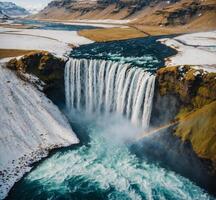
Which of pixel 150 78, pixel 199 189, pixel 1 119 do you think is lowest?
pixel 199 189

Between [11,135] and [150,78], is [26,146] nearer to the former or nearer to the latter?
[11,135]

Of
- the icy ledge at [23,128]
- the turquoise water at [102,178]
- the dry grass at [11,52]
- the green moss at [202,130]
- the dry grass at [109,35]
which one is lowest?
the turquoise water at [102,178]

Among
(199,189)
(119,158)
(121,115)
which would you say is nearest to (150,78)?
(121,115)

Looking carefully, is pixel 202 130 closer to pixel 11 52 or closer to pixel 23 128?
pixel 23 128

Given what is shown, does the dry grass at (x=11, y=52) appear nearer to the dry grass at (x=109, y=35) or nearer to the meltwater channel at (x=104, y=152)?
the meltwater channel at (x=104, y=152)

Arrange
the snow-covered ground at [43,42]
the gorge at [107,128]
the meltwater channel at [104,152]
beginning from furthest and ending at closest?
the snow-covered ground at [43,42]
the gorge at [107,128]
the meltwater channel at [104,152]

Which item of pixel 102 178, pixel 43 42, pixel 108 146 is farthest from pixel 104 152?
pixel 43 42

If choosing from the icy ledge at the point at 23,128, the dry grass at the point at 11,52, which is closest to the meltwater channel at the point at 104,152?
the icy ledge at the point at 23,128

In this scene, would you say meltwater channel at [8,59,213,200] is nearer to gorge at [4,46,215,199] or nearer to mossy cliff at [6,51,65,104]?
gorge at [4,46,215,199]
